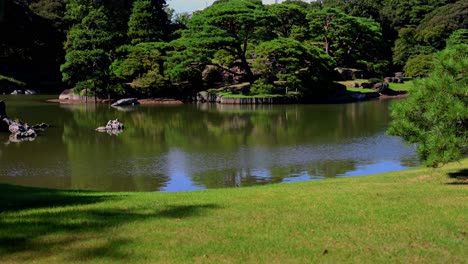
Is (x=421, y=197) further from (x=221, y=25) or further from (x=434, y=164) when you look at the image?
(x=221, y=25)

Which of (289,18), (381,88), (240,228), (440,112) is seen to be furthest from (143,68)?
(240,228)

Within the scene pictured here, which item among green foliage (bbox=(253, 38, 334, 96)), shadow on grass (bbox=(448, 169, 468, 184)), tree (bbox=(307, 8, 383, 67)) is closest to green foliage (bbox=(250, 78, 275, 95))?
green foliage (bbox=(253, 38, 334, 96))

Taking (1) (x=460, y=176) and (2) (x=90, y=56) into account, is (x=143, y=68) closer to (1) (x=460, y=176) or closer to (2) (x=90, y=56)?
(2) (x=90, y=56)

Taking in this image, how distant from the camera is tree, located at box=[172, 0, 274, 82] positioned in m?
46.1

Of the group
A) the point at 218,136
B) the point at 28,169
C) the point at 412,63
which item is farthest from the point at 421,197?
the point at 412,63

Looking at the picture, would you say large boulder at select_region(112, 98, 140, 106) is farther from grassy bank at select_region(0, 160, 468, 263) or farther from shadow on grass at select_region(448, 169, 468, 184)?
grassy bank at select_region(0, 160, 468, 263)

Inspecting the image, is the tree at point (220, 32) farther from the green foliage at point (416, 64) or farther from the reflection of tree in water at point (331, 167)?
the reflection of tree in water at point (331, 167)

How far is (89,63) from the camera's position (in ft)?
154

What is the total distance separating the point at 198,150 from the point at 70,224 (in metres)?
15.4

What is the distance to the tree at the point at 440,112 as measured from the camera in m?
10.7

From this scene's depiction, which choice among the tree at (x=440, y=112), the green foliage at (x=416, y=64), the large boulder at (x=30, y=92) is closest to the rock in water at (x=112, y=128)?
the tree at (x=440, y=112)

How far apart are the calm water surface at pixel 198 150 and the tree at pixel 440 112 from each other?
551 centimetres

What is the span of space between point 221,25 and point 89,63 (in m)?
12.6

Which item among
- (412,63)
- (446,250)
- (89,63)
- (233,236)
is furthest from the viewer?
(412,63)
